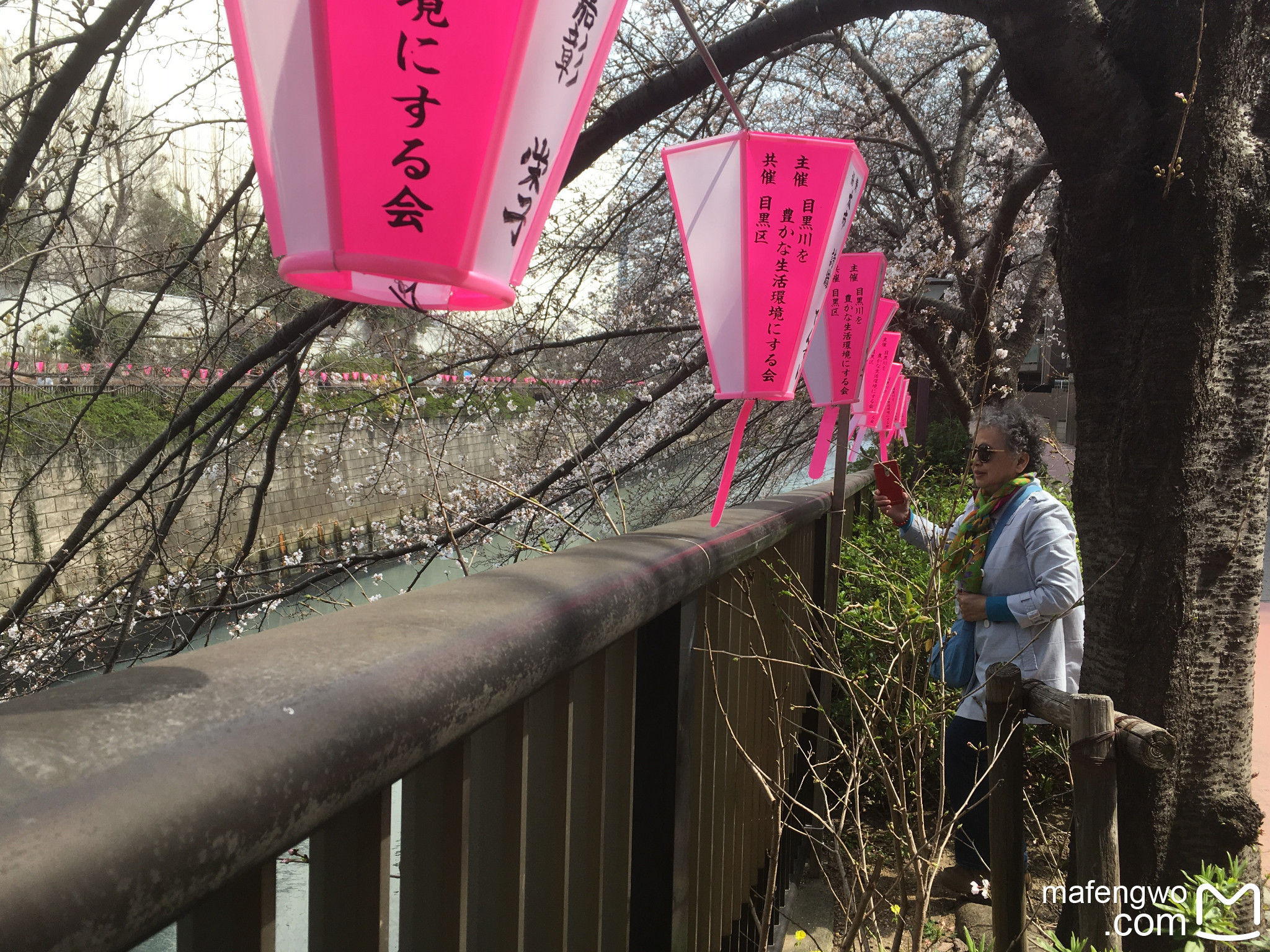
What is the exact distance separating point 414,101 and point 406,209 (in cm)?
12

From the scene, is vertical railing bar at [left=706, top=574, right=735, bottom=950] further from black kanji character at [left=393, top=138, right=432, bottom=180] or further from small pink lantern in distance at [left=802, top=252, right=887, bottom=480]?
small pink lantern in distance at [left=802, top=252, right=887, bottom=480]

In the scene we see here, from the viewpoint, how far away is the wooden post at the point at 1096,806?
6.40ft

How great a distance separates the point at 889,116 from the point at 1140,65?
748 cm

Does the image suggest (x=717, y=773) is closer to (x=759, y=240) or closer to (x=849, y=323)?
(x=759, y=240)

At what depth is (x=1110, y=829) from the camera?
1.96m

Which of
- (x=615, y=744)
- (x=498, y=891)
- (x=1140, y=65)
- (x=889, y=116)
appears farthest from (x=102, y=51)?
(x=889, y=116)

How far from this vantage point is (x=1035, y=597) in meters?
2.88

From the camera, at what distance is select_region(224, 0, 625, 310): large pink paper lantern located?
91 cm

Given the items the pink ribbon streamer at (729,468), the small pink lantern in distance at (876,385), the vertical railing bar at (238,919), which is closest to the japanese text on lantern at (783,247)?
the pink ribbon streamer at (729,468)

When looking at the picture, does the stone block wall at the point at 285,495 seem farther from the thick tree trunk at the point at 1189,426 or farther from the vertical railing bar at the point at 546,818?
the vertical railing bar at the point at 546,818

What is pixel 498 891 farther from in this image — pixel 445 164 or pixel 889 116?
pixel 889 116

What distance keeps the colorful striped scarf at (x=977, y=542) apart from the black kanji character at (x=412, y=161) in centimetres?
257

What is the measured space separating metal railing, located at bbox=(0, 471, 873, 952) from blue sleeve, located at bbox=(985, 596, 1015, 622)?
1.56m

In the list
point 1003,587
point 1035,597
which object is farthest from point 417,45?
point 1003,587
